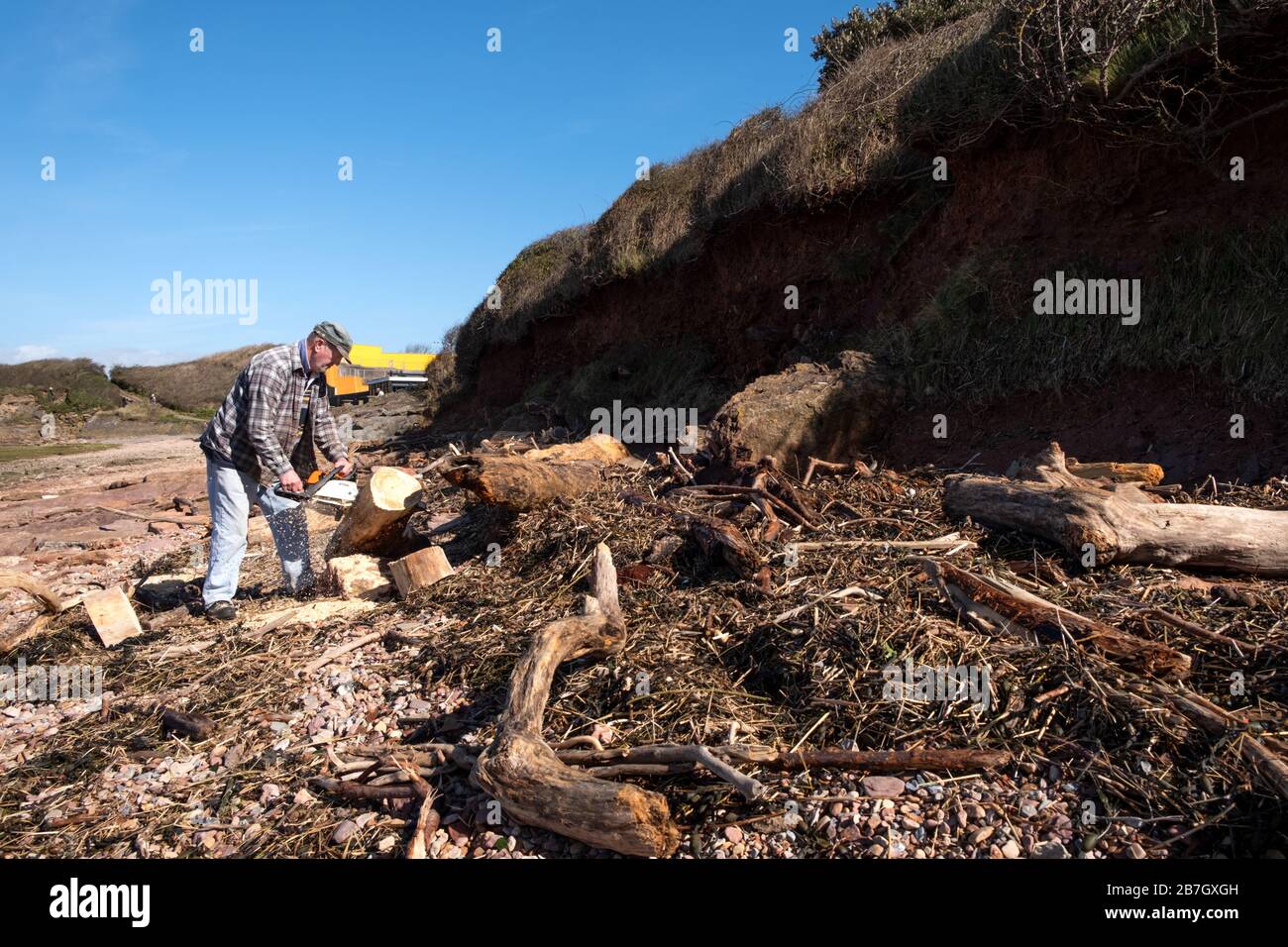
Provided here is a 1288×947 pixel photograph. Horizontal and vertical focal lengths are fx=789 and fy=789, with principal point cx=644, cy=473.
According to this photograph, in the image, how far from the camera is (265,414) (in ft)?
17.3

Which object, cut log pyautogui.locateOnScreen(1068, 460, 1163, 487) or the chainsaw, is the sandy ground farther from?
cut log pyautogui.locateOnScreen(1068, 460, 1163, 487)

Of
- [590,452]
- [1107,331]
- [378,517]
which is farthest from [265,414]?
[1107,331]

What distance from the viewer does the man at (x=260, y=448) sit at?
5.32m

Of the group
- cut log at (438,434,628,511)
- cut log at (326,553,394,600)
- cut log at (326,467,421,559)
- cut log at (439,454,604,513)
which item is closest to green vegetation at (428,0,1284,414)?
cut log at (438,434,628,511)

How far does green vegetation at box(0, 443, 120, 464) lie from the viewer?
Answer: 19.3m

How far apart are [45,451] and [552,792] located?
2364 cm

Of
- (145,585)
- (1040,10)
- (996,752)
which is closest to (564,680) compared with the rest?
(996,752)

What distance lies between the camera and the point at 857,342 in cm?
827

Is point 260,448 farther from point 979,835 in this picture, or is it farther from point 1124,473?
point 1124,473

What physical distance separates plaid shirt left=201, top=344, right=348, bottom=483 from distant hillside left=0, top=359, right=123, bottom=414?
28697mm

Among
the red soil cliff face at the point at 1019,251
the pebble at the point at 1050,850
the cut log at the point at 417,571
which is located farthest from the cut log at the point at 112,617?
the red soil cliff face at the point at 1019,251

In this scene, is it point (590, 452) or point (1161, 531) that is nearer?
point (1161, 531)

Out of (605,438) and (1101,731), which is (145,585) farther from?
(1101,731)

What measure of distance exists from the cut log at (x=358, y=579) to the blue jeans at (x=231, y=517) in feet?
Answer: 1.41
